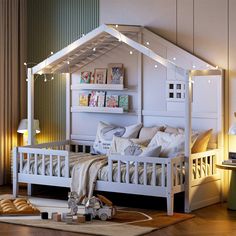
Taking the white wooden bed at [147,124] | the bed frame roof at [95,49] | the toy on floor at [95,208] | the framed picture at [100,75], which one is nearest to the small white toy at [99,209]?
the toy on floor at [95,208]

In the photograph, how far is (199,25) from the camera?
724 centimetres

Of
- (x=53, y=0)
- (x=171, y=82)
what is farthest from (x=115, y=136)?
(x=53, y=0)

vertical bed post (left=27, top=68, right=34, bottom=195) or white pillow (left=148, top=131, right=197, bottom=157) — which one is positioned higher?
vertical bed post (left=27, top=68, right=34, bottom=195)

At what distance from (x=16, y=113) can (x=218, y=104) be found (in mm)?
2628

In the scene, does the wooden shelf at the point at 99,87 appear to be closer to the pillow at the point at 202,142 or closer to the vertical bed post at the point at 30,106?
the vertical bed post at the point at 30,106

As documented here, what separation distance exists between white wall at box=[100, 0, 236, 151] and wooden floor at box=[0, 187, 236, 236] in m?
0.97

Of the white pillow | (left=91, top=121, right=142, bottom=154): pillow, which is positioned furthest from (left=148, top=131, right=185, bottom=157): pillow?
(left=91, top=121, right=142, bottom=154): pillow

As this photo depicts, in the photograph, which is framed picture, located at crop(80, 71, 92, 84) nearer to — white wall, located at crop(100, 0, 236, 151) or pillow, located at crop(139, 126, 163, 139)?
white wall, located at crop(100, 0, 236, 151)

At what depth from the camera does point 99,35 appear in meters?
7.19

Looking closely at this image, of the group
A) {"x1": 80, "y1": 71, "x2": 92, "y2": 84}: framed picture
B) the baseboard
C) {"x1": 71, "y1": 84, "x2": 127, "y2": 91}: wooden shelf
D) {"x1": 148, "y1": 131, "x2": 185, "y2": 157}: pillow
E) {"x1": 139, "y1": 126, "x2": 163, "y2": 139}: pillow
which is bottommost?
the baseboard

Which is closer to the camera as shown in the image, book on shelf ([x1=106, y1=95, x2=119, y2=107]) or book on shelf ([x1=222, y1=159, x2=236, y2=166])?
book on shelf ([x1=222, y1=159, x2=236, y2=166])

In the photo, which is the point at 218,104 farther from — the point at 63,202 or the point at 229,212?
the point at 63,202

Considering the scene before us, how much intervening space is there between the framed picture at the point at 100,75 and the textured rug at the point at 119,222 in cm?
174

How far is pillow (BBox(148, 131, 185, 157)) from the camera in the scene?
6852 mm
